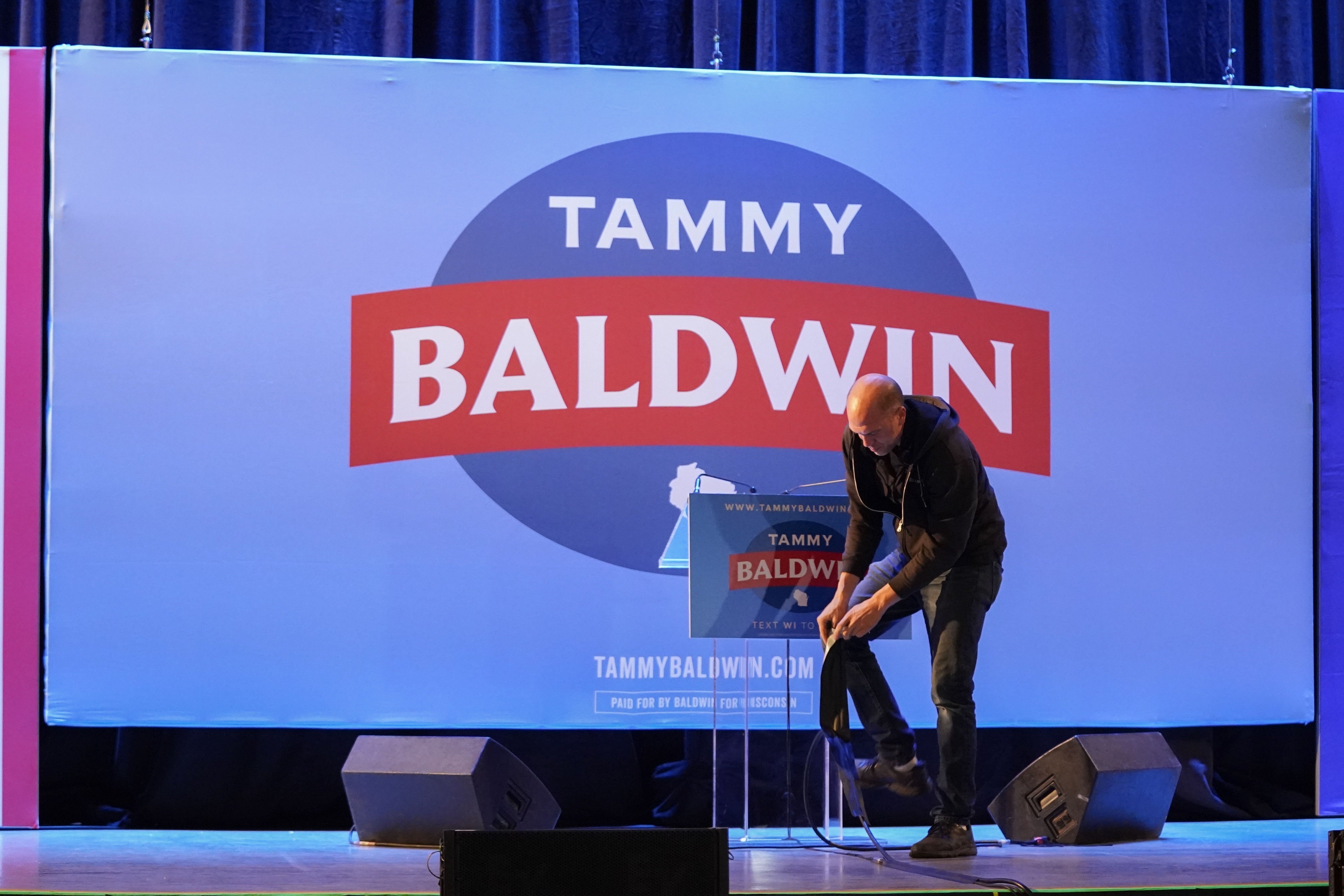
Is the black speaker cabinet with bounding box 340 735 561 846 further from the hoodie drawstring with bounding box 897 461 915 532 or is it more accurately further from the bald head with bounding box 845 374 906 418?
the bald head with bounding box 845 374 906 418

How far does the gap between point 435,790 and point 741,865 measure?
2.85 ft

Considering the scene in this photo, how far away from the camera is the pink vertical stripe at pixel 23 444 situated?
4.27m

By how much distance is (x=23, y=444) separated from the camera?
169 inches

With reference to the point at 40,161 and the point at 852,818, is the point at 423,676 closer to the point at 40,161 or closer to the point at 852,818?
the point at 852,818

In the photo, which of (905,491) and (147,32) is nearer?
(905,491)

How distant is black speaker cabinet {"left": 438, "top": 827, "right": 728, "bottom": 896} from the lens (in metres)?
2.51

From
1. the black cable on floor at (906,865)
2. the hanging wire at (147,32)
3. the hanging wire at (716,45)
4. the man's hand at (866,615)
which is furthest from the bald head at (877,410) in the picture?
the hanging wire at (147,32)

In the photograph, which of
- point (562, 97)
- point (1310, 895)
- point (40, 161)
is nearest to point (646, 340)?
point (562, 97)

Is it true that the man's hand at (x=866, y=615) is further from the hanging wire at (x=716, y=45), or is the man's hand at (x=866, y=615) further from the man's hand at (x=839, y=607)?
the hanging wire at (x=716, y=45)

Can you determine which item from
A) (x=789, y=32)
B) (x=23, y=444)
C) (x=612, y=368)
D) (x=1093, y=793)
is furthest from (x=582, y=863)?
(x=789, y=32)

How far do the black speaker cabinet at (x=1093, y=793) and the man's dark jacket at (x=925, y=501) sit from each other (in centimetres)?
71

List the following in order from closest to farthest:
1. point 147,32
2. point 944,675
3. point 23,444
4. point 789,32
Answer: point 944,675 → point 23,444 → point 147,32 → point 789,32

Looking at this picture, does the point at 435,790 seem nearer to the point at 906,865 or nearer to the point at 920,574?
the point at 906,865

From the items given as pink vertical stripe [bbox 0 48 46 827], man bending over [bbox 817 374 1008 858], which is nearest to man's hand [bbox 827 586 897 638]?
man bending over [bbox 817 374 1008 858]
